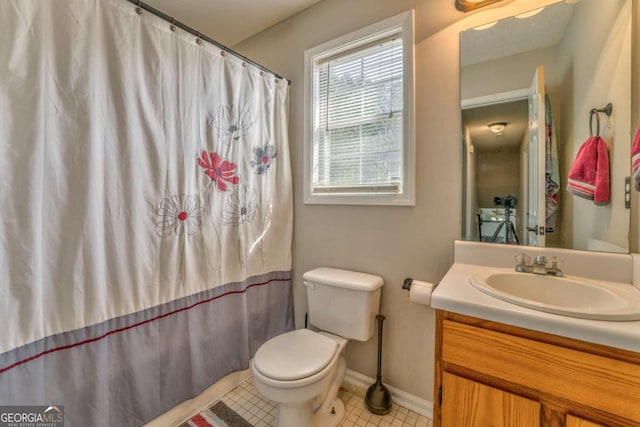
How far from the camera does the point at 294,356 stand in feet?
4.11

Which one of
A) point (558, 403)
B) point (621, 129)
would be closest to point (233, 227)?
point (558, 403)

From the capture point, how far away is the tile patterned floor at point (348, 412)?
1406 millimetres

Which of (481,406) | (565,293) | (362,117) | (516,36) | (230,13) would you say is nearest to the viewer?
(481,406)

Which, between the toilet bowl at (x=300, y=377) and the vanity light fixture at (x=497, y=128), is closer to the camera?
the toilet bowl at (x=300, y=377)

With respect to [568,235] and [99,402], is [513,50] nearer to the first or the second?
[568,235]

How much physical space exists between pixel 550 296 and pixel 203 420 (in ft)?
5.62

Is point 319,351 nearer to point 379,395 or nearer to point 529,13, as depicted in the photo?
point 379,395

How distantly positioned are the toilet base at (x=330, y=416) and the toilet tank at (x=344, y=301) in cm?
37

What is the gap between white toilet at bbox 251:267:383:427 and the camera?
1142 mm

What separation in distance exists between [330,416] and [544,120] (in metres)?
1.74

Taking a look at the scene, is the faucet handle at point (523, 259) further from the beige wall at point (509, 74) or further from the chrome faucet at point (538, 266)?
the beige wall at point (509, 74)

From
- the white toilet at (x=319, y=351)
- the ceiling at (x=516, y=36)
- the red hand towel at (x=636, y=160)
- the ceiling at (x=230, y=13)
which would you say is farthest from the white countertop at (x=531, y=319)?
the ceiling at (x=230, y=13)

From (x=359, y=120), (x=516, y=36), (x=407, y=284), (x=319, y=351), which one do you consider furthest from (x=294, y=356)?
(x=516, y=36)

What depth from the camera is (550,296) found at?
103cm
